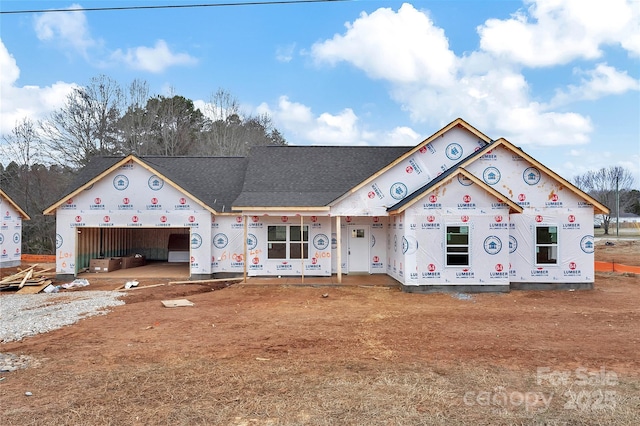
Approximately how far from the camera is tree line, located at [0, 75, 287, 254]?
30141 millimetres

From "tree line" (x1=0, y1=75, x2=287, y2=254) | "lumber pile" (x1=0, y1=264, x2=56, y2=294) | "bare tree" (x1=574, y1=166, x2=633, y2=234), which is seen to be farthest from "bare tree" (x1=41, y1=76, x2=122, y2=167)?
"bare tree" (x1=574, y1=166, x2=633, y2=234)

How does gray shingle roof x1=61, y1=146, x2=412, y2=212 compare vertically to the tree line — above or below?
below

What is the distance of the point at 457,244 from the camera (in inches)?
513

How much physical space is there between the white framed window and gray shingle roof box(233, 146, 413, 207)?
460 cm

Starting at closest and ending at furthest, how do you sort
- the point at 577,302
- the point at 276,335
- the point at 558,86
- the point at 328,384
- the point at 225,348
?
the point at 328,384 < the point at 225,348 < the point at 276,335 < the point at 577,302 < the point at 558,86

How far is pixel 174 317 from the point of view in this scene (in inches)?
376

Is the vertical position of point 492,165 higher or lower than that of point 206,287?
higher

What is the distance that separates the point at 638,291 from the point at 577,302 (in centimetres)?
346

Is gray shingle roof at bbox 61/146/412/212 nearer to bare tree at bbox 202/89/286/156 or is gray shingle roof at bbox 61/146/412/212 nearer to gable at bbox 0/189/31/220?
gable at bbox 0/189/31/220

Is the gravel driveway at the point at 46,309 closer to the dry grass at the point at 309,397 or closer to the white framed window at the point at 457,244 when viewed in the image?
the dry grass at the point at 309,397

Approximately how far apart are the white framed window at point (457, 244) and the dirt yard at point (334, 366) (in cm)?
238

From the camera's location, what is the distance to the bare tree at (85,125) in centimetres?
3044

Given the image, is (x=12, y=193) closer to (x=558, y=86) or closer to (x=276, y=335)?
(x=276, y=335)

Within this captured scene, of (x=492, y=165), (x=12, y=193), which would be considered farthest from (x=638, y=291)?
(x=12, y=193)
